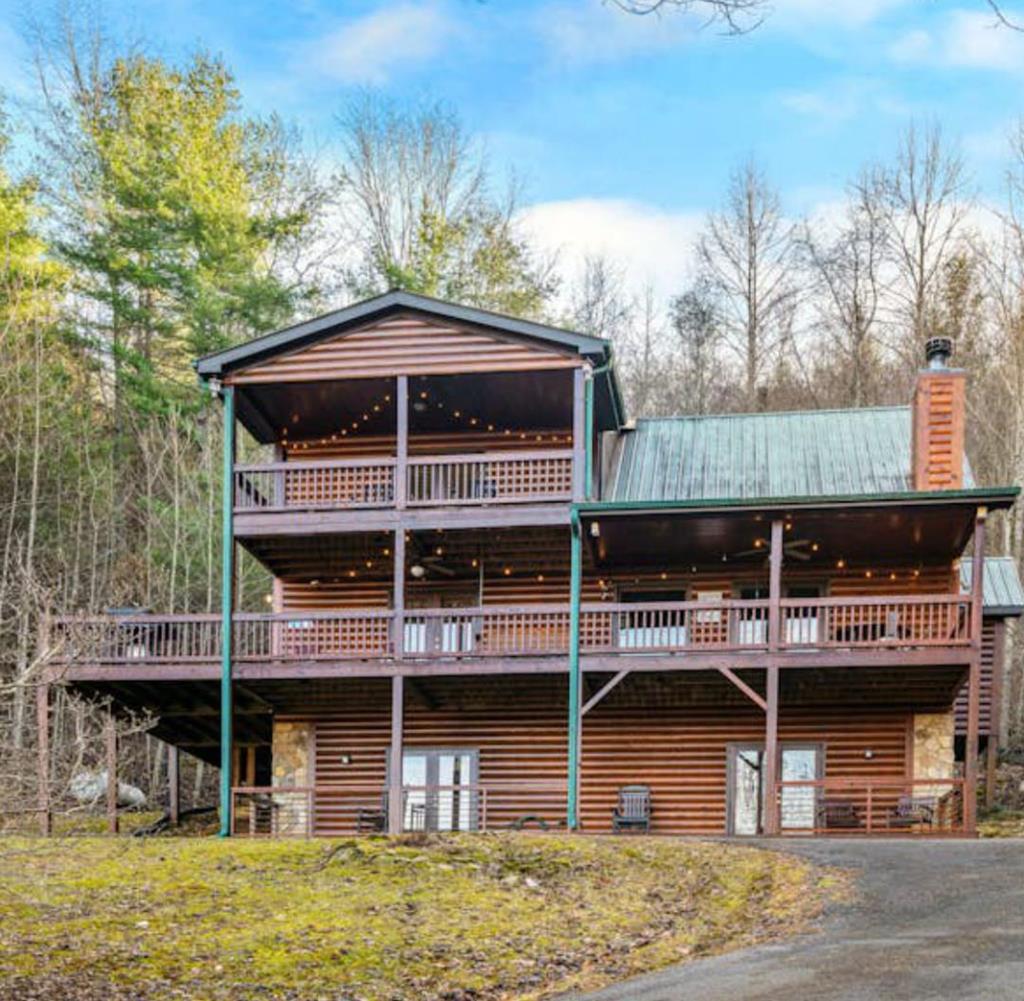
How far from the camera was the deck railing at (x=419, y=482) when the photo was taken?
24719mm

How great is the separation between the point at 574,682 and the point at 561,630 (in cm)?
193

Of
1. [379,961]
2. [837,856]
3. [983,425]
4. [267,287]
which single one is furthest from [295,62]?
[983,425]

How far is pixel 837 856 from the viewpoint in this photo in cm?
1791

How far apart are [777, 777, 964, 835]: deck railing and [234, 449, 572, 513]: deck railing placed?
6462 mm

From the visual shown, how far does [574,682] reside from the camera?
24031 millimetres

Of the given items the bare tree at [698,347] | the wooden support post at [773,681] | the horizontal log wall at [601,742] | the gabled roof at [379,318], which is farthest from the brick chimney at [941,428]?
the bare tree at [698,347]

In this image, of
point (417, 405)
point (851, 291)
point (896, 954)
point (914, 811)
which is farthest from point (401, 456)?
point (851, 291)

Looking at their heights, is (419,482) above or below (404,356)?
below

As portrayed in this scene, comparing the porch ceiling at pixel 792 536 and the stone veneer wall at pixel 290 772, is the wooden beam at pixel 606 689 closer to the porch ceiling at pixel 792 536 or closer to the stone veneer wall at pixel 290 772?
the porch ceiling at pixel 792 536

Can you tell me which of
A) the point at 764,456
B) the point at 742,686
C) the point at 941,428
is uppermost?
the point at 941,428

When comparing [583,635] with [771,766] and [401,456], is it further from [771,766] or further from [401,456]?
[401,456]

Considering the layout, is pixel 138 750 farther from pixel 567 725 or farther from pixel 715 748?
pixel 715 748

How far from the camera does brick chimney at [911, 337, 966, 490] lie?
2505 centimetres

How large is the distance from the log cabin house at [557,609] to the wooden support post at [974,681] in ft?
0.20
